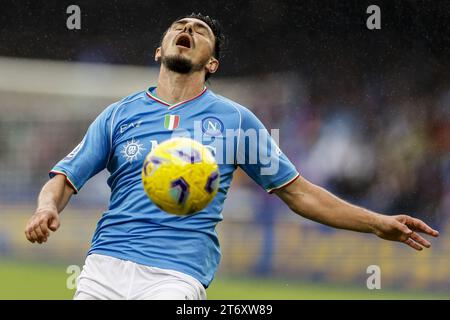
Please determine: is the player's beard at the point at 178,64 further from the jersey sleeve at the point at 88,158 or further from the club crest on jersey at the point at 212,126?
the jersey sleeve at the point at 88,158

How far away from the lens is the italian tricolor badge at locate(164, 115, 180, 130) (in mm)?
4133

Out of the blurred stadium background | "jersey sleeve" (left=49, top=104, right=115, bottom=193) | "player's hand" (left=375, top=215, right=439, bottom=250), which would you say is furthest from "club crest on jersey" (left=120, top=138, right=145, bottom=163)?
the blurred stadium background

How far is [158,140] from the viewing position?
13.4ft

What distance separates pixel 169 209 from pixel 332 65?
682 cm

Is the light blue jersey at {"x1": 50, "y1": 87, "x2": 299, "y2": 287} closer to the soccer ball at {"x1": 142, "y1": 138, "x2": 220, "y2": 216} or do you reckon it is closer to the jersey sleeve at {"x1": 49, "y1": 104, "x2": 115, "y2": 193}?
the jersey sleeve at {"x1": 49, "y1": 104, "x2": 115, "y2": 193}

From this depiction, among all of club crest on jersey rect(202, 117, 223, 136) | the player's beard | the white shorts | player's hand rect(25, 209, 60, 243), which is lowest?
the white shorts

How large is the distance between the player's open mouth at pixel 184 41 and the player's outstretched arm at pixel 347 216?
3.11 ft

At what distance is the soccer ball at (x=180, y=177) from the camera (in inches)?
140

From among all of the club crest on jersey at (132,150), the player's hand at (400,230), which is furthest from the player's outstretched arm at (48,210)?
the player's hand at (400,230)

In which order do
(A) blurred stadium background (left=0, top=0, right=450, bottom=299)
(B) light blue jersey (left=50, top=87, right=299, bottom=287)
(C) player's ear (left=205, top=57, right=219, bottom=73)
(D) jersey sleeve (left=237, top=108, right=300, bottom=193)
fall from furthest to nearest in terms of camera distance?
(A) blurred stadium background (left=0, top=0, right=450, bottom=299), (C) player's ear (left=205, top=57, right=219, bottom=73), (D) jersey sleeve (left=237, top=108, right=300, bottom=193), (B) light blue jersey (left=50, top=87, right=299, bottom=287)

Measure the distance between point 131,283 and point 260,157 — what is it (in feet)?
3.17

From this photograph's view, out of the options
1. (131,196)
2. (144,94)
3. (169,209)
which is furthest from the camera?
(144,94)

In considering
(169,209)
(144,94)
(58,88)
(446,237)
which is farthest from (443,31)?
(169,209)
